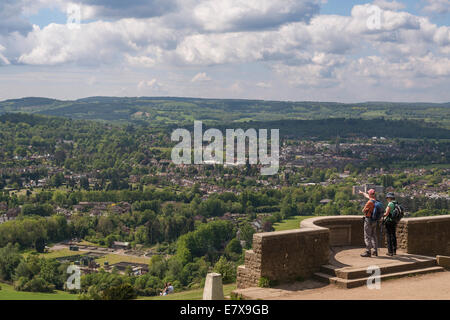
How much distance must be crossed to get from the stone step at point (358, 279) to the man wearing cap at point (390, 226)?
2.73 ft

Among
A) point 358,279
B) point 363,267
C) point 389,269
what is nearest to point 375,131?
point 389,269

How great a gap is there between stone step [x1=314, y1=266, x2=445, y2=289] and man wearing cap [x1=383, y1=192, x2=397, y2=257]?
831 mm

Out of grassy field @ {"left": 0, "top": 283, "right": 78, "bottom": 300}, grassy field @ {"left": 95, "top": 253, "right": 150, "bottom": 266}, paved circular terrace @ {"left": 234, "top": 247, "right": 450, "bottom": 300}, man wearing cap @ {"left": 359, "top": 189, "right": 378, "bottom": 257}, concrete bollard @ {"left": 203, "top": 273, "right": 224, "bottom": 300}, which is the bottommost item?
grassy field @ {"left": 95, "top": 253, "right": 150, "bottom": 266}

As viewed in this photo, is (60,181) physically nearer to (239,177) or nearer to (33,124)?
(239,177)

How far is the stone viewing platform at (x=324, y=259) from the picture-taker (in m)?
11.5

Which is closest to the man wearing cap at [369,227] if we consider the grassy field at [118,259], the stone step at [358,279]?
the stone step at [358,279]

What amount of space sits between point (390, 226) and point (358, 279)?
2122mm

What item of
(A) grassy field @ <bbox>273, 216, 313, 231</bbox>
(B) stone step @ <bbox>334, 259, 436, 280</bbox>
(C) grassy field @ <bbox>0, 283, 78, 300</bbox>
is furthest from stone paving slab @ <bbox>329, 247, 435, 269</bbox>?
(A) grassy field @ <bbox>273, 216, 313, 231</bbox>

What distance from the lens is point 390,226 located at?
42.5ft

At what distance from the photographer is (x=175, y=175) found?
421ft

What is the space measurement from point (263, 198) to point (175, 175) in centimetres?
3613

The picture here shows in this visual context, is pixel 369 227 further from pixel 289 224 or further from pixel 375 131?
pixel 375 131

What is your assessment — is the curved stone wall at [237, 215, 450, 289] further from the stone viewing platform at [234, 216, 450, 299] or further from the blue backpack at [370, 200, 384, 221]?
the blue backpack at [370, 200, 384, 221]

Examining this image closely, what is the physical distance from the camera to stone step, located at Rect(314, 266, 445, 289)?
11266mm
